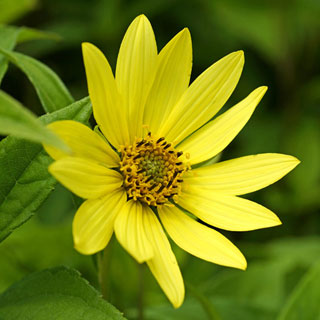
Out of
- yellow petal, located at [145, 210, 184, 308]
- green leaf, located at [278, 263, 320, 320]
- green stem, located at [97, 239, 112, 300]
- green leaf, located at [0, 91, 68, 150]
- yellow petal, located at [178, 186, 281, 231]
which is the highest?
green leaf, located at [0, 91, 68, 150]

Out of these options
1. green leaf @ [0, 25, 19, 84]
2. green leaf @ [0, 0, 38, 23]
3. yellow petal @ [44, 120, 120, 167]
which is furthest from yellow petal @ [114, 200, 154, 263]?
green leaf @ [0, 0, 38, 23]

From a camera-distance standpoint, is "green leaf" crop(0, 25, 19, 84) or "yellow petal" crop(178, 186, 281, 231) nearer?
"yellow petal" crop(178, 186, 281, 231)

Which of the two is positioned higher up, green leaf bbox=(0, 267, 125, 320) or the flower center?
the flower center

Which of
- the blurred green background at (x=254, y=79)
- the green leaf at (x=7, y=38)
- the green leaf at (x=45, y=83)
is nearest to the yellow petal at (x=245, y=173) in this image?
the green leaf at (x=45, y=83)

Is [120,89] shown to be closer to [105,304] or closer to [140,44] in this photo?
[140,44]

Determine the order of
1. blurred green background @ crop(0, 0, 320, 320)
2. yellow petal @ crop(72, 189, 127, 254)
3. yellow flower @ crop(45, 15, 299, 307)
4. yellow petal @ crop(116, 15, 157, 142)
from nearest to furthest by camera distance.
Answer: yellow petal @ crop(72, 189, 127, 254)
yellow flower @ crop(45, 15, 299, 307)
yellow petal @ crop(116, 15, 157, 142)
blurred green background @ crop(0, 0, 320, 320)

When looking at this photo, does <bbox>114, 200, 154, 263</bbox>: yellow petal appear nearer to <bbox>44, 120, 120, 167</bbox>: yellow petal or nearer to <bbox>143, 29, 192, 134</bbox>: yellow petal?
<bbox>44, 120, 120, 167</bbox>: yellow petal

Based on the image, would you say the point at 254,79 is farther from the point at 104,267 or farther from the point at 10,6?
the point at 104,267

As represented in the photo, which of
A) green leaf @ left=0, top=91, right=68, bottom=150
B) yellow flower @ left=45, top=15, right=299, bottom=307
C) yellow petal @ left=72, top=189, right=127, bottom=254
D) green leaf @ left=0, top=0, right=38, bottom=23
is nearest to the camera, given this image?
green leaf @ left=0, top=91, right=68, bottom=150
